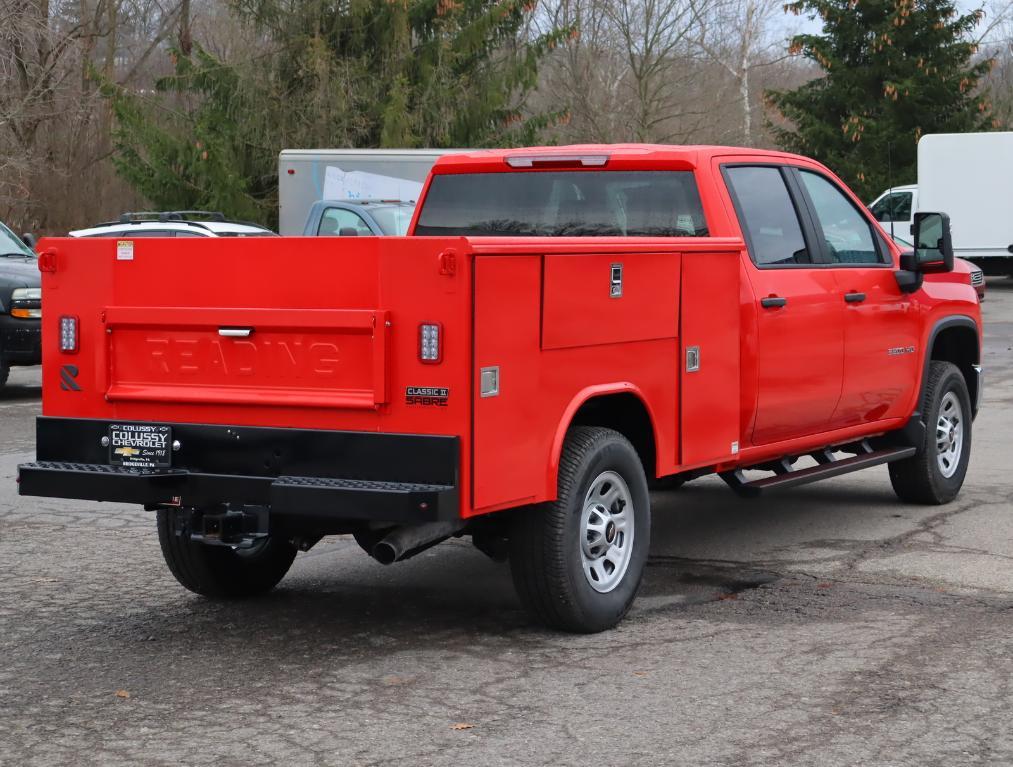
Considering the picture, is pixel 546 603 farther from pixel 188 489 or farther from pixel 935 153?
pixel 935 153

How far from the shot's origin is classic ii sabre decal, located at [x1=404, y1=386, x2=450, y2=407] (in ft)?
18.1

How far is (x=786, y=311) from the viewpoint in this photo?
302 inches

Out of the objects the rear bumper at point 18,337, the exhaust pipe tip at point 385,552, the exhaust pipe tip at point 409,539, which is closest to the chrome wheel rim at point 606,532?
the exhaust pipe tip at point 409,539

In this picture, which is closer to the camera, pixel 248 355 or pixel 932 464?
pixel 248 355

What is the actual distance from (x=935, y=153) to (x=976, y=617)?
28.5 metres

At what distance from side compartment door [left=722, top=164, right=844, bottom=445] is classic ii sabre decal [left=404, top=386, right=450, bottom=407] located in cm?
239

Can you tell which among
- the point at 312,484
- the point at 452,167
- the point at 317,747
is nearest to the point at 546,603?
the point at 312,484

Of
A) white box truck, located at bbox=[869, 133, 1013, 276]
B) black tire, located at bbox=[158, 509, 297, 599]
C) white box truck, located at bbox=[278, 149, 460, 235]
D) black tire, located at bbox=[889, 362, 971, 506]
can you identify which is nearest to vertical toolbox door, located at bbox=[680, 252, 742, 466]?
black tire, located at bbox=[158, 509, 297, 599]

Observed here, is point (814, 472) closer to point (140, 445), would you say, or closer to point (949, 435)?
point (949, 435)

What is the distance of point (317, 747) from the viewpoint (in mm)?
4840

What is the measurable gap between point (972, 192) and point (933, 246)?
25.4 meters

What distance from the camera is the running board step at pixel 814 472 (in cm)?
765

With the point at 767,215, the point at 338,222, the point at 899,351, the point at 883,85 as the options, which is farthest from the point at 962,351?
the point at 883,85

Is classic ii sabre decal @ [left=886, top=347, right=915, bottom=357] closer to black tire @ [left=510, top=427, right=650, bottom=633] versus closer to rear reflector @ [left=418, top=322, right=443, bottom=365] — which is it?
black tire @ [left=510, top=427, right=650, bottom=633]
